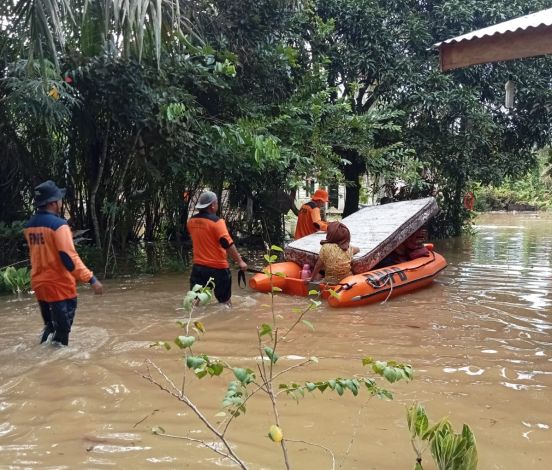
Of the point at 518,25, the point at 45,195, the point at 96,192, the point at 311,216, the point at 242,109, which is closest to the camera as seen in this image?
the point at 518,25

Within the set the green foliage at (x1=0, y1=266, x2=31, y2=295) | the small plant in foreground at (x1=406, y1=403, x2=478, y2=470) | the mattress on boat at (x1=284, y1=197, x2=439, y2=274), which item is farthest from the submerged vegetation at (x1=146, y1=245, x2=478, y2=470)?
the green foliage at (x1=0, y1=266, x2=31, y2=295)

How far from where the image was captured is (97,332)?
5734 millimetres

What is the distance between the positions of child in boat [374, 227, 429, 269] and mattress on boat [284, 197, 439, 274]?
0.32 m

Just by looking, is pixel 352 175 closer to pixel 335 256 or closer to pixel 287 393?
pixel 335 256

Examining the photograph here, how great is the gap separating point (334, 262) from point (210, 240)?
165 cm

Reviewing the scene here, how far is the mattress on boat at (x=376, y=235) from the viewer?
755 cm

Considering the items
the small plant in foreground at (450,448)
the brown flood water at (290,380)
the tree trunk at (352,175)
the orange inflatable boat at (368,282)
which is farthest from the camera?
the tree trunk at (352,175)

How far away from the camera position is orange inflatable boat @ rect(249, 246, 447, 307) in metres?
6.86

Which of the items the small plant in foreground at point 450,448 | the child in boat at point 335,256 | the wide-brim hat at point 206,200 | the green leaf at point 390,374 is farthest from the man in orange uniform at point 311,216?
the green leaf at point 390,374

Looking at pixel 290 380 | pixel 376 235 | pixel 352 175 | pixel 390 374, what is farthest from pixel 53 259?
pixel 352 175

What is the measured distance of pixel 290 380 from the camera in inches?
166

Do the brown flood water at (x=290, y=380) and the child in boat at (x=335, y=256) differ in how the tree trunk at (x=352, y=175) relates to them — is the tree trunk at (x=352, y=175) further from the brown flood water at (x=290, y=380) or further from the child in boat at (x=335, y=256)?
the brown flood water at (x=290, y=380)

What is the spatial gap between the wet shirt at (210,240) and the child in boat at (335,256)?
135cm

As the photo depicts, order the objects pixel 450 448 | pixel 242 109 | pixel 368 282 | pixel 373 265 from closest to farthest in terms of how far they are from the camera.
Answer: pixel 450 448, pixel 368 282, pixel 373 265, pixel 242 109
